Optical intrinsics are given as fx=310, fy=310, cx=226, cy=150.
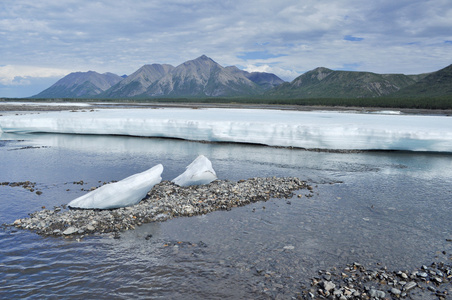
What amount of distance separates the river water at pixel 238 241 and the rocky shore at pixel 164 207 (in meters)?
0.39

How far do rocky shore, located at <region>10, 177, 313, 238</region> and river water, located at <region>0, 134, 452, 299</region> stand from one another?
39 centimetres

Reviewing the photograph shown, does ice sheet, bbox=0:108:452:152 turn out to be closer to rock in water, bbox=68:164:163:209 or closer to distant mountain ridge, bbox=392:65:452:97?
rock in water, bbox=68:164:163:209

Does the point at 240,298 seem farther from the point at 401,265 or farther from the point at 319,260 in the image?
the point at 401,265

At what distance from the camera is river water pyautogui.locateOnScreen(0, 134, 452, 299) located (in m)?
6.73

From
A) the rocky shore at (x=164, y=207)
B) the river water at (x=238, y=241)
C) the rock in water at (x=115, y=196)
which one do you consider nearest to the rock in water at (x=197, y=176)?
the rocky shore at (x=164, y=207)

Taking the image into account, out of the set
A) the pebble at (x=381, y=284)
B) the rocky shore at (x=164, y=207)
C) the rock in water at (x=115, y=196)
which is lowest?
the pebble at (x=381, y=284)

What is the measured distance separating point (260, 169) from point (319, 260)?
379 inches

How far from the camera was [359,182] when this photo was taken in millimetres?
15070

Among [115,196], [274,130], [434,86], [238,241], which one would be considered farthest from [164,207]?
[434,86]

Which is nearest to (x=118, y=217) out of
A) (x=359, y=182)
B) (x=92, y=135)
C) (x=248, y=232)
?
(x=248, y=232)

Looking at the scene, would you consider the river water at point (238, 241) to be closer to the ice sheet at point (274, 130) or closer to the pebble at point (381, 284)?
the pebble at point (381, 284)

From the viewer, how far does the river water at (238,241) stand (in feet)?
22.1

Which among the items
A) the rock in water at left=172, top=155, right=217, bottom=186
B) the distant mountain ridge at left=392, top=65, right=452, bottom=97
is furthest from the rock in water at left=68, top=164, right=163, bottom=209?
the distant mountain ridge at left=392, top=65, right=452, bottom=97

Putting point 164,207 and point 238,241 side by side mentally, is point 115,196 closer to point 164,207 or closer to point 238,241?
point 164,207
